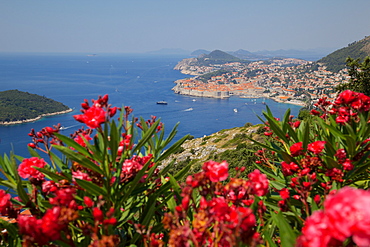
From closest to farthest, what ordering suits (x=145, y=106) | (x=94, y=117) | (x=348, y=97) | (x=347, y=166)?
(x=94, y=117) < (x=347, y=166) < (x=348, y=97) < (x=145, y=106)

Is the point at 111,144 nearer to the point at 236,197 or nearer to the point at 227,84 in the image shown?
the point at 236,197

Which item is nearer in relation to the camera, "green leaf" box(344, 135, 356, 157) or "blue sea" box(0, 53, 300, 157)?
"green leaf" box(344, 135, 356, 157)

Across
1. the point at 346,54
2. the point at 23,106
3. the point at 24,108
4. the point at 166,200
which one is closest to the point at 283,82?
the point at 346,54

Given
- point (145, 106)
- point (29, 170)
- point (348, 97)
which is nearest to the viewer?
point (29, 170)

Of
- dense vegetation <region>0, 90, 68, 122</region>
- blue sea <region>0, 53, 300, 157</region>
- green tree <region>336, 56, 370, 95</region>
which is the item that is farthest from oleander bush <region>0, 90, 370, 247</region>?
dense vegetation <region>0, 90, 68, 122</region>

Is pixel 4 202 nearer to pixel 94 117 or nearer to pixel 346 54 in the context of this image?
pixel 94 117

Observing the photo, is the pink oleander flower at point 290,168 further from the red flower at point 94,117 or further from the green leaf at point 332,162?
the red flower at point 94,117

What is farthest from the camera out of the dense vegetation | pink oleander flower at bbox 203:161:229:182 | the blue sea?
the dense vegetation

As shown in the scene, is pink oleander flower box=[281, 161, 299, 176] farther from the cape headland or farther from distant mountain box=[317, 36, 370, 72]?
distant mountain box=[317, 36, 370, 72]
